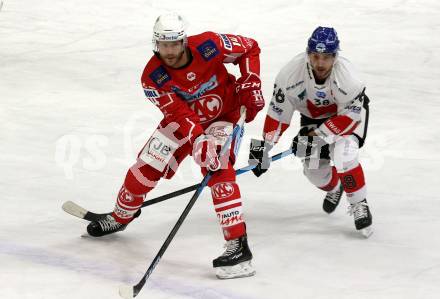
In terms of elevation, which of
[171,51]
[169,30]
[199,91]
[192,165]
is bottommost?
[192,165]

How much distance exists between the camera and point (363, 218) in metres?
4.29

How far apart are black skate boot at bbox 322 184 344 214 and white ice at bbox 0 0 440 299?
0.05 metres

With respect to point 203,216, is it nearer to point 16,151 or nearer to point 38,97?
point 16,151

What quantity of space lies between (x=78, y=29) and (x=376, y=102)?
11.5 feet

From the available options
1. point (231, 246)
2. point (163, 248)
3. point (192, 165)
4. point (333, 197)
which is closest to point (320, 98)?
point (333, 197)

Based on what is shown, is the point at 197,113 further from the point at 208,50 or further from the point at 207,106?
the point at 208,50

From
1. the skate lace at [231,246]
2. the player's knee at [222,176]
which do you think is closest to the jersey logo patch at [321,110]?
the player's knee at [222,176]

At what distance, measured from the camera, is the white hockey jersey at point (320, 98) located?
415 cm

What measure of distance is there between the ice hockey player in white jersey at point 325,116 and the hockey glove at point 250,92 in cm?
19

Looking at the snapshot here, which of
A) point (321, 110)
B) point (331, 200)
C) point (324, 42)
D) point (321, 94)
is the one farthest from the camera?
point (331, 200)

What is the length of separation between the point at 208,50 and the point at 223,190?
2.36 ft

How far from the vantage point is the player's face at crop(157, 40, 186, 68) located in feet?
13.0

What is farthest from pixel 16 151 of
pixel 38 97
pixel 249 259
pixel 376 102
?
pixel 376 102

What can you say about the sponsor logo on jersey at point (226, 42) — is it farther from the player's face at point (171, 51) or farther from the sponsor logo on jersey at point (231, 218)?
the sponsor logo on jersey at point (231, 218)
